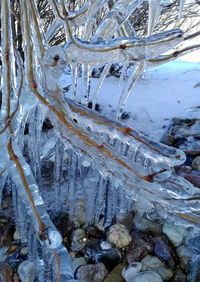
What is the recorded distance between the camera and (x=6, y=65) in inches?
47.3

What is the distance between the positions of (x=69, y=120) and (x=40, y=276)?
3.29 ft

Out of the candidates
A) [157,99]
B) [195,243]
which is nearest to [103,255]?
[195,243]

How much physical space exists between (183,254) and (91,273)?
1.76 ft

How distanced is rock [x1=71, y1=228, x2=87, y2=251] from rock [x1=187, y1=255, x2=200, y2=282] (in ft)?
2.05

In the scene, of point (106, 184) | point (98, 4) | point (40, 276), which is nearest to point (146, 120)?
point (106, 184)

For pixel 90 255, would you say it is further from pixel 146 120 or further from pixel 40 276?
pixel 146 120

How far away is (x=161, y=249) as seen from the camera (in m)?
1.95

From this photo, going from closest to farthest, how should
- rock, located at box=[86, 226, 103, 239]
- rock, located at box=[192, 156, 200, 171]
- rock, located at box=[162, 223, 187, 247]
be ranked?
rock, located at box=[162, 223, 187, 247] < rock, located at box=[86, 226, 103, 239] < rock, located at box=[192, 156, 200, 171]

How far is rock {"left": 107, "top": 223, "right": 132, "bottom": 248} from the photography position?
6.61ft

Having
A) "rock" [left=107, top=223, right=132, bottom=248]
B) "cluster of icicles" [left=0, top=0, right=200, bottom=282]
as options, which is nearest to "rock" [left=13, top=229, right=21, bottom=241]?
"rock" [left=107, top=223, right=132, bottom=248]

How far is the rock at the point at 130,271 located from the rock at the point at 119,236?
16 centimetres

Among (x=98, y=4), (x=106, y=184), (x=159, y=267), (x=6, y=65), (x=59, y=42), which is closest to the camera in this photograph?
(x=6, y=65)

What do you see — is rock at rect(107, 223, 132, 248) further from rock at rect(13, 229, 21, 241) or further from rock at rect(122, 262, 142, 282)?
rock at rect(13, 229, 21, 241)

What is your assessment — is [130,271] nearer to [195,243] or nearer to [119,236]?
[119,236]
